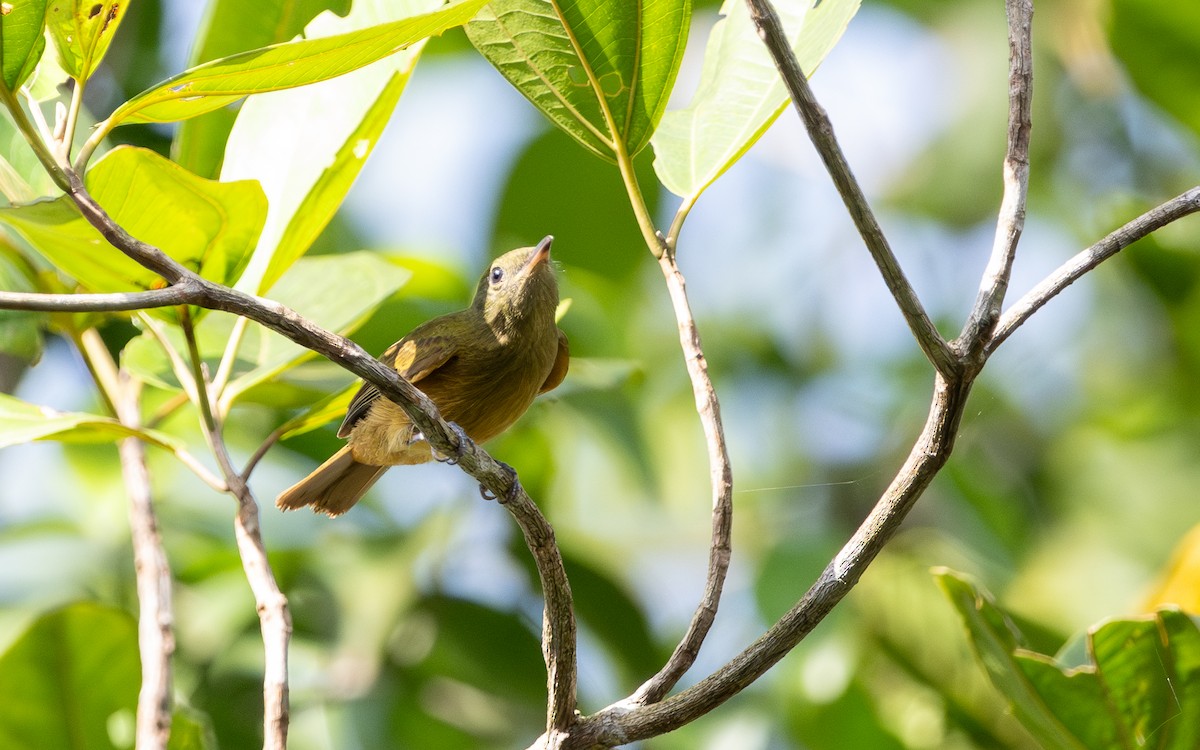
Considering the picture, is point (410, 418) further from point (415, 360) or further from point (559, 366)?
point (559, 366)

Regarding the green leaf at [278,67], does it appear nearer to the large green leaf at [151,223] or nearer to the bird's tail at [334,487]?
the large green leaf at [151,223]

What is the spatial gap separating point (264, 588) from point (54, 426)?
21.2 inches

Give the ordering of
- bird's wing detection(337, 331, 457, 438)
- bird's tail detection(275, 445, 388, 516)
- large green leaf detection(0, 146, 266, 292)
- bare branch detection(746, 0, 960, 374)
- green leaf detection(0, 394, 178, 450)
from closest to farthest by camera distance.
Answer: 1. bare branch detection(746, 0, 960, 374)
2. large green leaf detection(0, 146, 266, 292)
3. green leaf detection(0, 394, 178, 450)
4. bird's wing detection(337, 331, 457, 438)
5. bird's tail detection(275, 445, 388, 516)

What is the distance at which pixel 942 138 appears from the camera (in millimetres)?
5672

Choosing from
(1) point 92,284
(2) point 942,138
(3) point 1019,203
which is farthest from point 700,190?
(2) point 942,138

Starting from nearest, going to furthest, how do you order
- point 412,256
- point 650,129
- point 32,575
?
point 650,129
point 32,575
point 412,256

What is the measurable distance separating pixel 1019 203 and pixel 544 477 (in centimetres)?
233

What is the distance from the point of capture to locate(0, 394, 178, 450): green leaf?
2.12 m

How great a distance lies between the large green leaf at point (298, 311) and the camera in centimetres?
251

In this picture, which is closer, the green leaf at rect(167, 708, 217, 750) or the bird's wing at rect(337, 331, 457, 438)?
the green leaf at rect(167, 708, 217, 750)

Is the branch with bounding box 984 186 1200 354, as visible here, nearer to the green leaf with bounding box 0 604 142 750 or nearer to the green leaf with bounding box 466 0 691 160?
the green leaf with bounding box 466 0 691 160

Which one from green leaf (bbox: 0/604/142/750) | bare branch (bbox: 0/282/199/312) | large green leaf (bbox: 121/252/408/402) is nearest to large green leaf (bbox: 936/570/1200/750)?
large green leaf (bbox: 121/252/408/402)

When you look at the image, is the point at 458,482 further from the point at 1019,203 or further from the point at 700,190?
the point at 1019,203

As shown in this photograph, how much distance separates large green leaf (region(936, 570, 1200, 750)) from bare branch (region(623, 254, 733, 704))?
696mm
